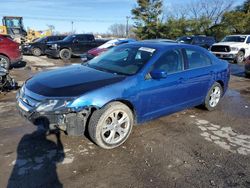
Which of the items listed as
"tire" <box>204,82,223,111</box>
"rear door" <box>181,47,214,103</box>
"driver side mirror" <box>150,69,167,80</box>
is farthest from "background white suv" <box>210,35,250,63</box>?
"driver side mirror" <box>150,69,167,80</box>

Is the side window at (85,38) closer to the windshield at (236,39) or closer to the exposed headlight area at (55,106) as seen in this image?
the windshield at (236,39)

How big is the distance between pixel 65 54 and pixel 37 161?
46.5ft

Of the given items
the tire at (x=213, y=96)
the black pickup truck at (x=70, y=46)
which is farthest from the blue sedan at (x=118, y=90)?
the black pickup truck at (x=70, y=46)

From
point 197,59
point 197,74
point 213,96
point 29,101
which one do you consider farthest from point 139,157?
point 213,96

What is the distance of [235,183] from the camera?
10.8ft

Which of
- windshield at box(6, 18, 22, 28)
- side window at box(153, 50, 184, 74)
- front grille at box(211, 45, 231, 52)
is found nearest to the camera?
side window at box(153, 50, 184, 74)

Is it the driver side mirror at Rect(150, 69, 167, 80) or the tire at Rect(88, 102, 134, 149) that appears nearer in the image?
the tire at Rect(88, 102, 134, 149)

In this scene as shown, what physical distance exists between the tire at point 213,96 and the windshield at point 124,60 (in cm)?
198

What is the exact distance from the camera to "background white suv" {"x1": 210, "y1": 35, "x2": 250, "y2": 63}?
16.7 m

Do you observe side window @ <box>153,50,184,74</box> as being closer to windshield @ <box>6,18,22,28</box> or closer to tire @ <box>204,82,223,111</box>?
A: tire @ <box>204,82,223,111</box>

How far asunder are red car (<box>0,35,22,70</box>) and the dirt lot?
6476 millimetres

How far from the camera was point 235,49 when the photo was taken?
16703 millimetres

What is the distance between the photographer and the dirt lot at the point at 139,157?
130 inches

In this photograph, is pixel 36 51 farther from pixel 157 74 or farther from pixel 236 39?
pixel 157 74
